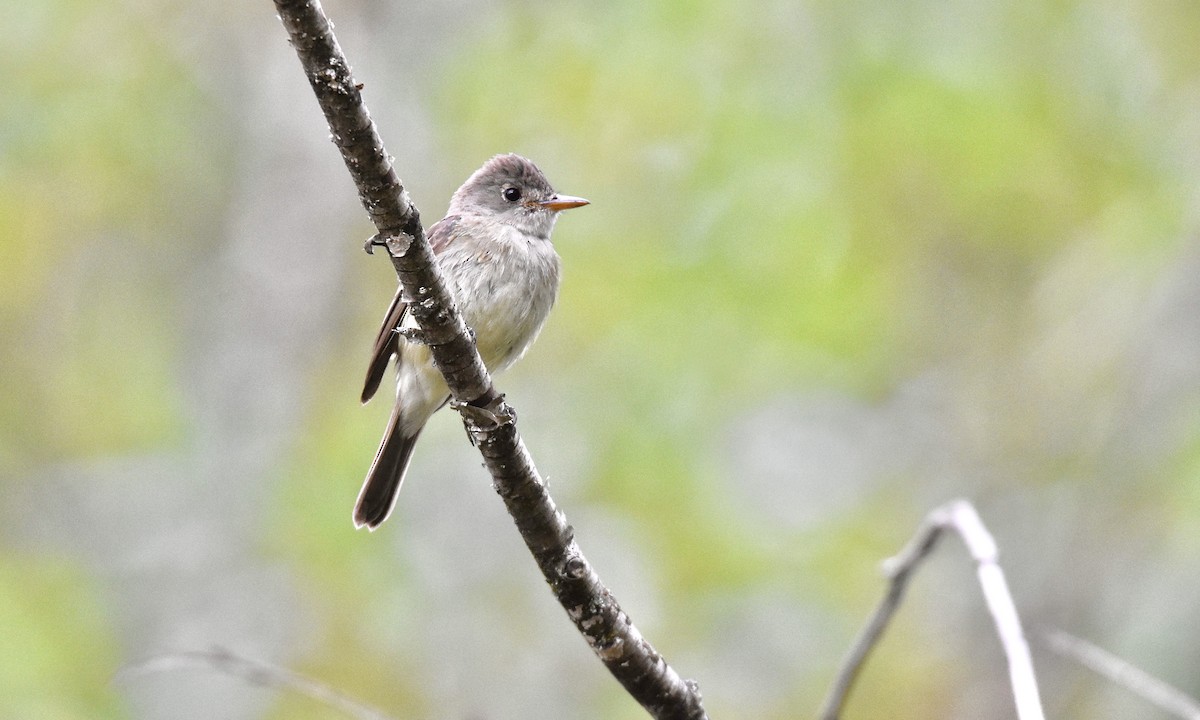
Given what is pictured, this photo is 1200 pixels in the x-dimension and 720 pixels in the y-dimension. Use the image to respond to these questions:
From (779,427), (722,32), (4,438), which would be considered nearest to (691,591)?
(779,427)

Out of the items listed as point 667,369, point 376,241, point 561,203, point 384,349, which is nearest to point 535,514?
point 376,241

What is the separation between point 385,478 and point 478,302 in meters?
0.76

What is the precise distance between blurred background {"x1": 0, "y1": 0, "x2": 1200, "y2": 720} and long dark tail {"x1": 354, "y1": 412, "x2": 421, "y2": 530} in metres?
1.51

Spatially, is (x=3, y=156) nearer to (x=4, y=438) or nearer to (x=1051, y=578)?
(x=4, y=438)

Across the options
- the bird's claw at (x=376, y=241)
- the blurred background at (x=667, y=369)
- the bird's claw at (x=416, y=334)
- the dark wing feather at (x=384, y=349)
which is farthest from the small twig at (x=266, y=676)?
the blurred background at (x=667, y=369)

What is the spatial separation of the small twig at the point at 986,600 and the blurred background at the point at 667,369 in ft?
10.6

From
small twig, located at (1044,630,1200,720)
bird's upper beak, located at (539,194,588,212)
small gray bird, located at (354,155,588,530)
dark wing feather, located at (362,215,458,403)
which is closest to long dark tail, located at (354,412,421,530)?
small gray bird, located at (354,155,588,530)

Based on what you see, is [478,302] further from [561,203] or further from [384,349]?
[561,203]

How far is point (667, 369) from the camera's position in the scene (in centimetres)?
701

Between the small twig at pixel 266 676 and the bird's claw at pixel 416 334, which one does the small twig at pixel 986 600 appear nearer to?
the small twig at pixel 266 676

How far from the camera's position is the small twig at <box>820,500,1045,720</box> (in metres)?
2.21

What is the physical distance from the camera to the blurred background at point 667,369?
6.62m

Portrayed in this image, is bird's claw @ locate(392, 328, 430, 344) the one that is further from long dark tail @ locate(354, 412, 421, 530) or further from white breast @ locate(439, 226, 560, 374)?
long dark tail @ locate(354, 412, 421, 530)

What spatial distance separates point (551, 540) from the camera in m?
2.96
